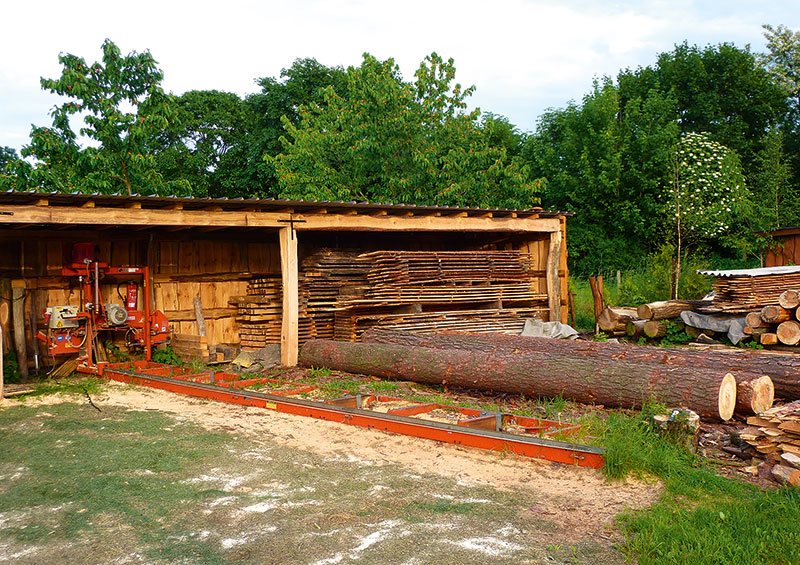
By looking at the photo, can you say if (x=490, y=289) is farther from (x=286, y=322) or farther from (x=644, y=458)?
(x=644, y=458)

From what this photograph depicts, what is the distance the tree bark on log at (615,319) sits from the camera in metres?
14.9

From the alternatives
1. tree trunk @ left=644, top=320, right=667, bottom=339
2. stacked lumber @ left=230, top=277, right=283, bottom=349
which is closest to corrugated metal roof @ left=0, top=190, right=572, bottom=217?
stacked lumber @ left=230, top=277, right=283, bottom=349

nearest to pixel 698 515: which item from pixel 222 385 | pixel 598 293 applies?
pixel 222 385

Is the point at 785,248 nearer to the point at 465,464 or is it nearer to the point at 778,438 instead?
the point at 778,438

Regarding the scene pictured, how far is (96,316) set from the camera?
1145 cm

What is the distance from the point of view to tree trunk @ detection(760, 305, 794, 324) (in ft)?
39.9

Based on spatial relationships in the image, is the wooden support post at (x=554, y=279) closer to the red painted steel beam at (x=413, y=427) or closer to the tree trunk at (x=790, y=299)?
the tree trunk at (x=790, y=299)

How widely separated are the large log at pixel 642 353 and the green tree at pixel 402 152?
38.1ft

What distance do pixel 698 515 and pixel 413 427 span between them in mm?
2982

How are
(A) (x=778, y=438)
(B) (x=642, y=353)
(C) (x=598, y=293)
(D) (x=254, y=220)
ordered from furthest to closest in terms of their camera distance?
(C) (x=598, y=293)
(D) (x=254, y=220)
(B) (x=642, y=353)
(A) (x=778, y=438)

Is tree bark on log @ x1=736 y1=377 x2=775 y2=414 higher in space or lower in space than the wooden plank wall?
lower

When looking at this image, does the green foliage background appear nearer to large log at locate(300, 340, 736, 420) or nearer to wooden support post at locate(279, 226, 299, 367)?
wooden support post at locate(279, 226, 299, 367)

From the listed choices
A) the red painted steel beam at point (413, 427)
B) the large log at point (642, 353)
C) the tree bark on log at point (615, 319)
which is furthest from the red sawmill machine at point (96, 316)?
the tree bark on log at point (615, 319)

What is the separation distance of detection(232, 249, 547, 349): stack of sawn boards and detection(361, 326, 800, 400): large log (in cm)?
106
